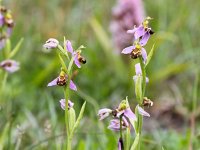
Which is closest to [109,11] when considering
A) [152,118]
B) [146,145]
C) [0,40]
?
[152,118]

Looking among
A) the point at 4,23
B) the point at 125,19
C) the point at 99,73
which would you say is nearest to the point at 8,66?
the point at 4,23

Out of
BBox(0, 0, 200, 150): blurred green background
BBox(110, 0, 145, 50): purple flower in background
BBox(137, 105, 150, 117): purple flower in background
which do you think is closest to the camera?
BBox(137, 105, 150, 117): purple flower in background

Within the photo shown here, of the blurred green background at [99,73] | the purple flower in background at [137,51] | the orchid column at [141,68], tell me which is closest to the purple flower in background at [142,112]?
the orchid column at [141,68]

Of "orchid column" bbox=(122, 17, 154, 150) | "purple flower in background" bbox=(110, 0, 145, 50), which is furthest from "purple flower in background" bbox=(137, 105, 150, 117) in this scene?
"purple flower in background" bbox=(110, 0, 145, 50)

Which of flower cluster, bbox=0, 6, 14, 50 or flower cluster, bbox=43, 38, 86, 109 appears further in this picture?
flower cluster, bbox=0, 6, 14, 50

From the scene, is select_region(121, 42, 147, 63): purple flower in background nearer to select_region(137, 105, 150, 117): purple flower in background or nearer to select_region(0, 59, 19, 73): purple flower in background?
select_region(137, 105, 150, 117): purple flower in background

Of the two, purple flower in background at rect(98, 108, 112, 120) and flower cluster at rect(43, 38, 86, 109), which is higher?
flower cluster at rect(43, 38, 86, 109)

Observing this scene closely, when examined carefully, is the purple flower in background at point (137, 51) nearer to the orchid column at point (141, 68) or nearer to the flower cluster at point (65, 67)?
the orchid column at point (141, 68)
